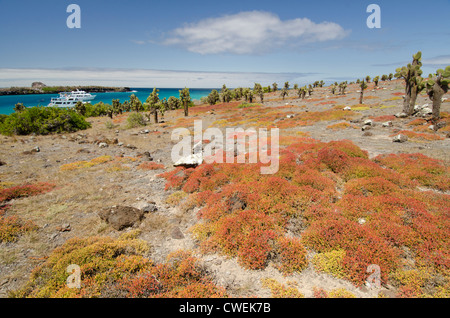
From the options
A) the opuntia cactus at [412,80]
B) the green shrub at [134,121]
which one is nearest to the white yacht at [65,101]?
the green shrub at [134,121]

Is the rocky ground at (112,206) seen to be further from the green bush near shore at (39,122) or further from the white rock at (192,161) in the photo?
the green bush near shore at (39,122)

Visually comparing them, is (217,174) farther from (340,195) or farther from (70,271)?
(70,271)

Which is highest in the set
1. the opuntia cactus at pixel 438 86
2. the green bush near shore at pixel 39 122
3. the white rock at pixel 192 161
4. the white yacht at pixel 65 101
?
the white yacht at pixel 65 101

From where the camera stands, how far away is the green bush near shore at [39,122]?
3888cm

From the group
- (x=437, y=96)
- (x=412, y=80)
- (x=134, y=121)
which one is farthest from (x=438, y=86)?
(x=134, y=121)

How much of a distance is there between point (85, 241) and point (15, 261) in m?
2.53

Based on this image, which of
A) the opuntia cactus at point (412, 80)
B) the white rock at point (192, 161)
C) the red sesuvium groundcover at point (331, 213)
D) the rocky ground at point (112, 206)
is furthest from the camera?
the opuntia cactus at point (412, 80)

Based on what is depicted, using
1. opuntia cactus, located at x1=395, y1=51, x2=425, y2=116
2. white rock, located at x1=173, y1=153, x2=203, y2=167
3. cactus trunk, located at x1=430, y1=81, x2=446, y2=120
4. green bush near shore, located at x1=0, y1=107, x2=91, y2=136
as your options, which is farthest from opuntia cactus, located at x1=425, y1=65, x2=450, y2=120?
green bush near shore, located at x1=0, y1=107, x2=91, y2=136

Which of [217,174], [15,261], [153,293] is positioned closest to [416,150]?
[217,174]

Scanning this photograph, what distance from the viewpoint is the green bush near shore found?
38875mm

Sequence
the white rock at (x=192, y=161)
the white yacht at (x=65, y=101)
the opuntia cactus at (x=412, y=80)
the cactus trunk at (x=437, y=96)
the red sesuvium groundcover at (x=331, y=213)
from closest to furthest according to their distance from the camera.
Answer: the red sesuvium groundcover at (x=331, y=213)
the white rock at (x=192, y=161)
the cactus trunk at (x=437, y=96)
the opuntia cactus at (x=412, y=80)
the white yacht at (x=65, y=101)

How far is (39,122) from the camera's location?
40.7 m

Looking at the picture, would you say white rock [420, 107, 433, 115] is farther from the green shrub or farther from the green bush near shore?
the green bush near shore
